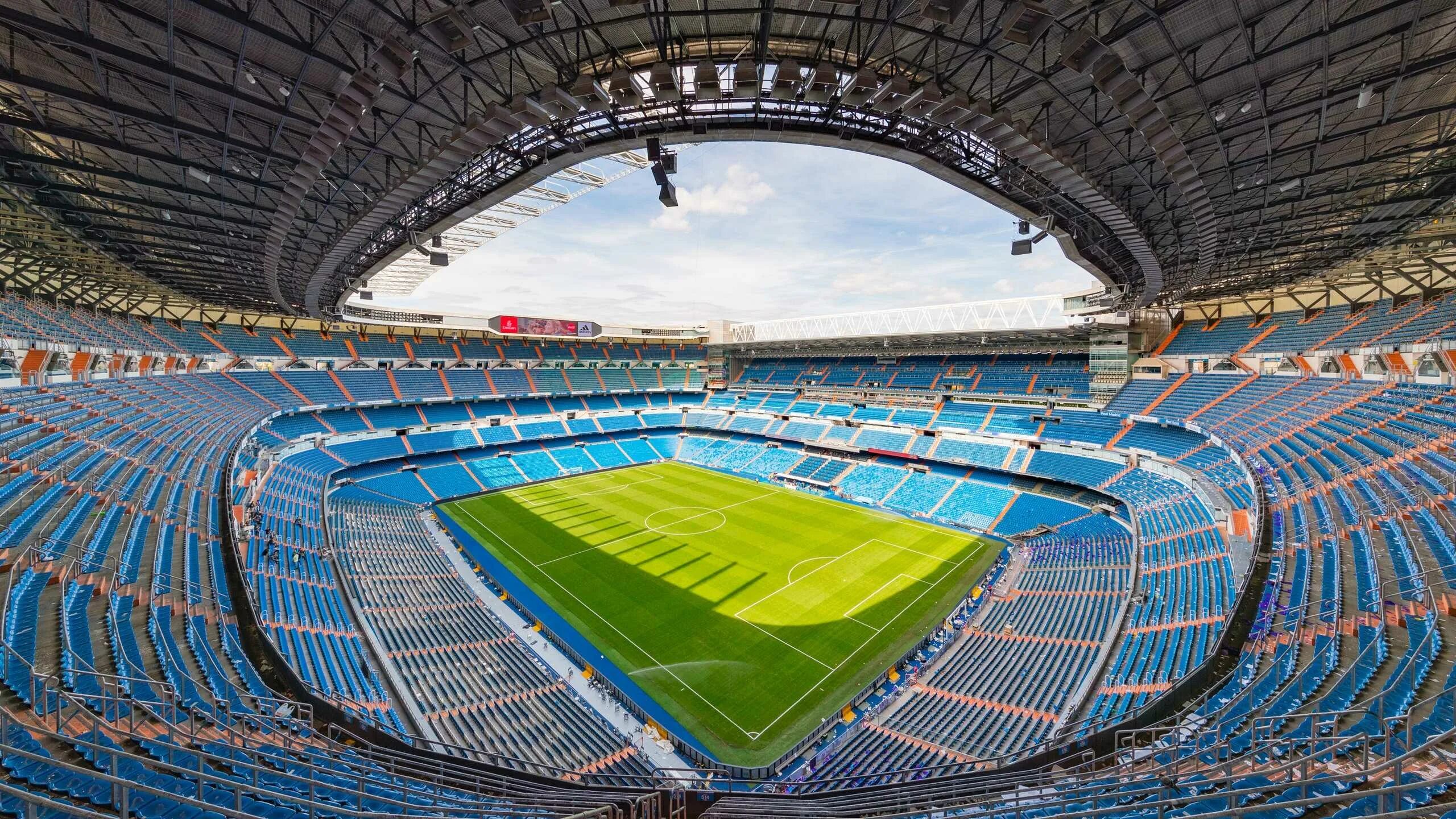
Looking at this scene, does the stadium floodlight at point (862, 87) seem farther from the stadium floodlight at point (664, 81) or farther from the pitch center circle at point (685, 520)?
the pitch center circle at point (685, 520)

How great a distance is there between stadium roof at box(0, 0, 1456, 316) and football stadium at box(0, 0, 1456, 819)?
4.0 inches

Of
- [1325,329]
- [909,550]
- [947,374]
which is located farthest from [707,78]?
[947,374]

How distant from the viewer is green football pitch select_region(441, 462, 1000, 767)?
15695 millimetres

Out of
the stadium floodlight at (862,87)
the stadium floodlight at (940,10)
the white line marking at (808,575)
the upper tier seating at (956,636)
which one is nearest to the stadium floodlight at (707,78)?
the stadium floodlight at (862,87)

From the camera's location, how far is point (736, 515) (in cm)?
3098

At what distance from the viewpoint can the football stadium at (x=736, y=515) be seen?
706 cm

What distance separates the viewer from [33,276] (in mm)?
21359

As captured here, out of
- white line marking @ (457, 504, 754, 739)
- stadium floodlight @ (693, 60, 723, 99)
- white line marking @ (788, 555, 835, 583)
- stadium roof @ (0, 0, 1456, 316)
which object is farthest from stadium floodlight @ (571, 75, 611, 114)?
white line marking @ (788, 555, 835, 583)

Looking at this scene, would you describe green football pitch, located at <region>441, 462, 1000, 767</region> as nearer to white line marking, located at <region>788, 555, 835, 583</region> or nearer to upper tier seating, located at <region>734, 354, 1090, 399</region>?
white line marking, located at <region>788, 555, 835, 583</region>

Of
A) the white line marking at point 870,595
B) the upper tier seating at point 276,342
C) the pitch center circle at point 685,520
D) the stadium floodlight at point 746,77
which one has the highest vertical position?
the stadium floodlight at point 746,77

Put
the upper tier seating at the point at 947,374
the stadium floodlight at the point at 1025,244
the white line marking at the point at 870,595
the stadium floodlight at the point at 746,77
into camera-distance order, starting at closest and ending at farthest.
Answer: the stadium floodlight at the point at 746,77 < the stadium floodlight at the point at 1025,244 < the white line marking at the point at 870,595 < the upper tier seating at the point at 947,374

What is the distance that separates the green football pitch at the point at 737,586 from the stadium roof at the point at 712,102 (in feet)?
44.5

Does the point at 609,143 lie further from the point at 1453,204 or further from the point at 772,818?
the point at 1453,204

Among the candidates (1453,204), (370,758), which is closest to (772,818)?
(370,758)
